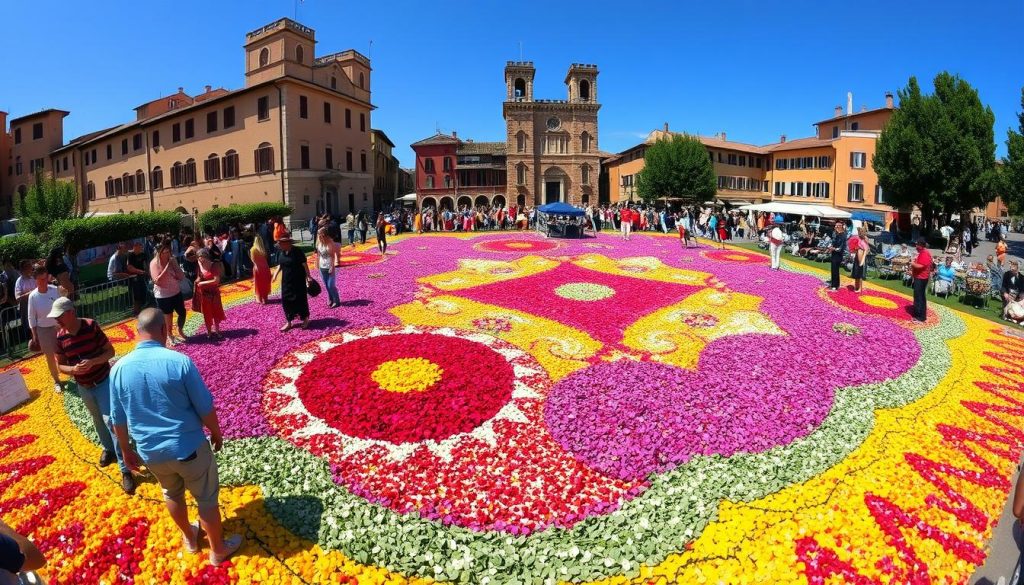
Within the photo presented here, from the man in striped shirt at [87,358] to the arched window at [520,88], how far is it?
77222 mm

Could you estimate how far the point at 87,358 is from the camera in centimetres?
572

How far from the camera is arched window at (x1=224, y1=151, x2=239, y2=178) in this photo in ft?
162

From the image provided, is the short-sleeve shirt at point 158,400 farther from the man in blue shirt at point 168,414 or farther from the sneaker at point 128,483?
the sneaker at point 128,483

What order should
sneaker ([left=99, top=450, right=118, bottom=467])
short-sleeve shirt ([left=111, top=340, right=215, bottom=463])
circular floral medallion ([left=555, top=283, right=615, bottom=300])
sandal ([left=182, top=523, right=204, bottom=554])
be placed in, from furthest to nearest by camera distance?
circular floral medallion ([left=555, top=283, right=615, bottom=300]) → sneaker ([left=99, top=450, right=118, bottom=467]) → sandal ([left=182, top=523, right=204, bottom=554]) → short-sleeve shirt ([left=111, top=340, right=215, bottom=463])

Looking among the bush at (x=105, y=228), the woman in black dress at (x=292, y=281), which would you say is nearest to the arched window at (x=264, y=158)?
the bush at (x=105, y=228)

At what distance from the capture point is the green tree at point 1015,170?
30.0 meters

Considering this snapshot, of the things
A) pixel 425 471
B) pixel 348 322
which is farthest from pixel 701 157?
pixel 425 471

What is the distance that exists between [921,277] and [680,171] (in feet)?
163

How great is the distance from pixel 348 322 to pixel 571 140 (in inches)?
2812

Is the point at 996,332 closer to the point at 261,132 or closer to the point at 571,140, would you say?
the point at 261,132

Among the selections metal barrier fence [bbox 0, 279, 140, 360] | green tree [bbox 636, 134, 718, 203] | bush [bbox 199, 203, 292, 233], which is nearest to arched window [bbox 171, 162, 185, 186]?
bush [bbox 199, 203, 292, 233]

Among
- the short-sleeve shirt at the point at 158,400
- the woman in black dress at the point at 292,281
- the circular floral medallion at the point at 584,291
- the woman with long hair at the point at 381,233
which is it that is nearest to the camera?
the short-sleeve shirt at the point at 158,400

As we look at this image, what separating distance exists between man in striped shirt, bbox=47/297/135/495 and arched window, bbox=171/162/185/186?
58326 millimetres

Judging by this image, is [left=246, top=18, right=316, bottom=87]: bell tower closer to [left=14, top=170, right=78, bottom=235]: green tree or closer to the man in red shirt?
[left=14, top=170, right=78, bottom=235]: green tree
